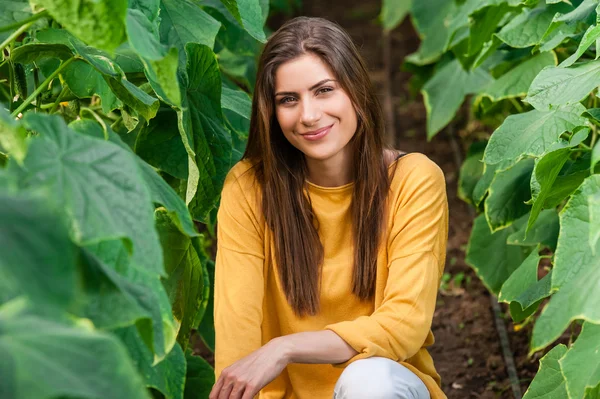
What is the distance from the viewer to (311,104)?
1.92 m

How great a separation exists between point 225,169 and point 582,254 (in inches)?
34.5

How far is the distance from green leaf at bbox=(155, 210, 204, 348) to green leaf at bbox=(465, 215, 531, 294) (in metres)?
1.07

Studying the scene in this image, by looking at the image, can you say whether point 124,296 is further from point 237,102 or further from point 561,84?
point 237,102

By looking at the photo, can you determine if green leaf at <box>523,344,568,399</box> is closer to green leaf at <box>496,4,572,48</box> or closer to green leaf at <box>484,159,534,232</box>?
green leaf at <box>484,159,534,232</box>

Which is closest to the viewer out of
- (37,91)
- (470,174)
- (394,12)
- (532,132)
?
(37,91)

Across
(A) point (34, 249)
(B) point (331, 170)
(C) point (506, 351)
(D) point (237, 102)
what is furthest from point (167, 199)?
(C) point (506, 351)

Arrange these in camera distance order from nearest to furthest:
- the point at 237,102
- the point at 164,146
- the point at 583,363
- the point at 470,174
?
the point at 583,363, the point at 164,146, the point at 237,102, the point at 470,174

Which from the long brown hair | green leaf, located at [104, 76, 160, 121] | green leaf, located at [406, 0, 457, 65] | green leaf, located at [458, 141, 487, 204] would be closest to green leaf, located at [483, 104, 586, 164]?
the long brown hair

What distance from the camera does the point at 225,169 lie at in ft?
6.50

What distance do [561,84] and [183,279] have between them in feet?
2.70

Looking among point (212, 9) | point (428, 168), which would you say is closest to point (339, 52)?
point (428, 168)

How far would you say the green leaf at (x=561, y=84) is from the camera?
1.59 metres

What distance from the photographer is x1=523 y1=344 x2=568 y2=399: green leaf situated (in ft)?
5.88

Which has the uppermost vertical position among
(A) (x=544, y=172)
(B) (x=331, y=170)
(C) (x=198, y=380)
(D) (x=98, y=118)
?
(D) (x=98, y=118)
